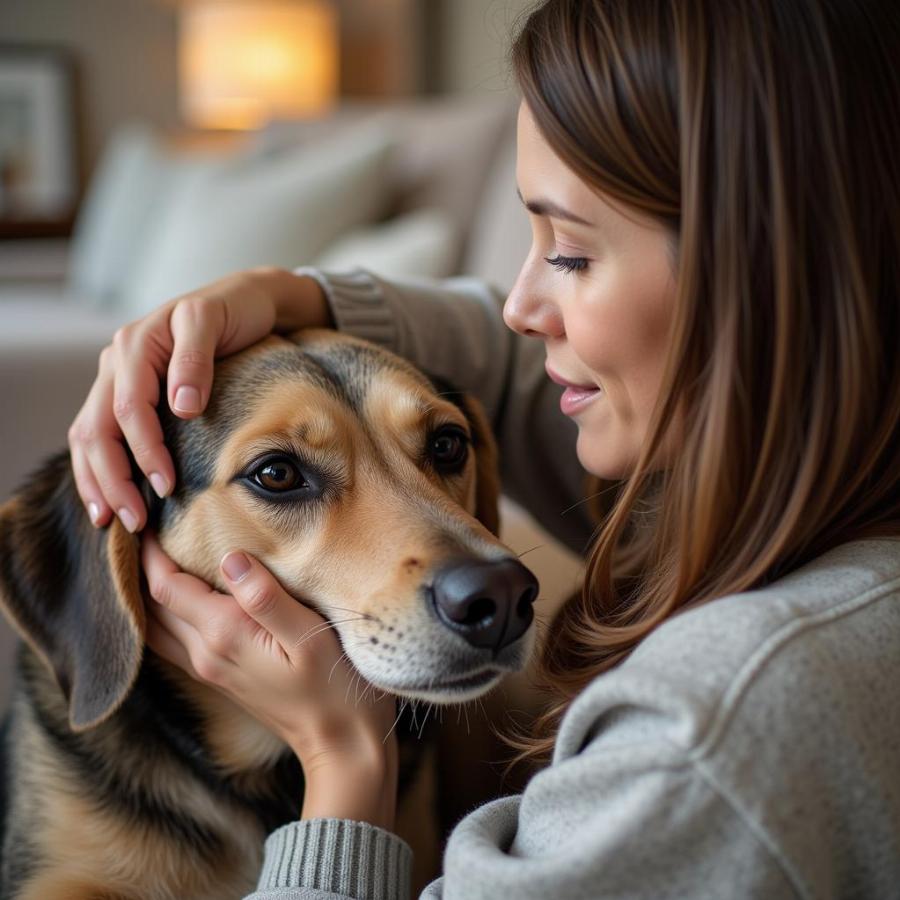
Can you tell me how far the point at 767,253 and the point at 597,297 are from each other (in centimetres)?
21

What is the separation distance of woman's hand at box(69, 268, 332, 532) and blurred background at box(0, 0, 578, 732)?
52cm

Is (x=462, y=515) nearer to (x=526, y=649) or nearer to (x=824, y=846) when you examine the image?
(x=526, y=649)

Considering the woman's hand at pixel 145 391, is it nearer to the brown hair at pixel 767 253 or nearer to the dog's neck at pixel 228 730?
the dog's neck at pixel 228 730

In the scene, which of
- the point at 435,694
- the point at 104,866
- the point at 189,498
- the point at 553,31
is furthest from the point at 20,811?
the point at 553,31

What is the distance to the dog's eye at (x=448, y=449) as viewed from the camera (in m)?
1.44

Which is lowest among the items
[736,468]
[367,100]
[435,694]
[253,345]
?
[367,100]

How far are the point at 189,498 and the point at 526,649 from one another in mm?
494

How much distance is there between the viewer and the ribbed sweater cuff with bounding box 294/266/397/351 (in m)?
1.62

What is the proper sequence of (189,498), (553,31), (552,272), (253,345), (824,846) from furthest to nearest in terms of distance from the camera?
(253,345)
(189,498)
(552,272)
(553,31)
(824,846)

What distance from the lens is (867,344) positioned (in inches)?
36.6

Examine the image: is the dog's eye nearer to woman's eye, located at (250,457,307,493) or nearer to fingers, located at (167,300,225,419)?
woman's eye, located at (250,457,307,493)

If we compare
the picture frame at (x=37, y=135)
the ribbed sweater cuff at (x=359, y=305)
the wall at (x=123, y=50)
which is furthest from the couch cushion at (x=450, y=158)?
the picture frame at (x=37, y=135)

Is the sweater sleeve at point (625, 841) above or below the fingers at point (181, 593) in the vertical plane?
above

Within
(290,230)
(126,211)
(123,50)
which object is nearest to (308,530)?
(290,230)
